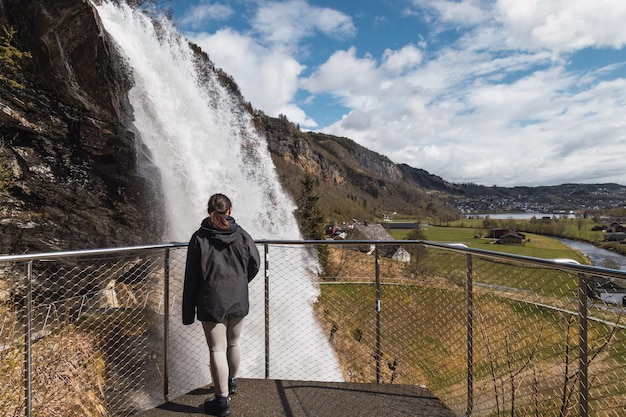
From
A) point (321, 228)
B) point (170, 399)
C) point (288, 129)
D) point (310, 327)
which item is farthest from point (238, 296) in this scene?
point (288, 129)

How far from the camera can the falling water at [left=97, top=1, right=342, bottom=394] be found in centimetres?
1130

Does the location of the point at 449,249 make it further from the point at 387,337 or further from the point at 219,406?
the point at 387,337

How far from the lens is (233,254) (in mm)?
2961

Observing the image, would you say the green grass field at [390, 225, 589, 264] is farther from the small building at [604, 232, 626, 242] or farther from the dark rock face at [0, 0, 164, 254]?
the dark rock face at [0, 0, 164, 254]

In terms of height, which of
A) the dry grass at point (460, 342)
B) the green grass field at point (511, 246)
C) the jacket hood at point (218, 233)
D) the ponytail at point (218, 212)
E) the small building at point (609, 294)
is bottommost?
the green grass field at point (511, 246)

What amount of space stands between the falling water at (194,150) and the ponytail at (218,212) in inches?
241

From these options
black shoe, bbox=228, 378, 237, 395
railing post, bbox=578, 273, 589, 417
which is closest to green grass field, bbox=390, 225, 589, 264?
black shoe, bbox=228, 378, 237, 395

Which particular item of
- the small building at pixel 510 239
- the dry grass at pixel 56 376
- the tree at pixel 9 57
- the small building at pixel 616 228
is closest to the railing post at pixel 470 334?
the dry grass at pixel 56 376

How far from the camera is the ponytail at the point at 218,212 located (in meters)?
2.90

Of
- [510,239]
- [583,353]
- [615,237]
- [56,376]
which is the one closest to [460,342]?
[583,353]

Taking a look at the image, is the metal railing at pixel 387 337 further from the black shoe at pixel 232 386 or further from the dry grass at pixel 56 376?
the black shoe at pixel 232 386

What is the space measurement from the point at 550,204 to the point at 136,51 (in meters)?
222

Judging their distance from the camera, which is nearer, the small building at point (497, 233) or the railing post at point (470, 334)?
the railing post at point (470, 334)

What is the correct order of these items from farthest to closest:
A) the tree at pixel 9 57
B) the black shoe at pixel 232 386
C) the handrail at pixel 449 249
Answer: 1. the tree at pixel 9 57
2. the black shoe at pixel 232 386
3. the handrail at pixel 449 249
